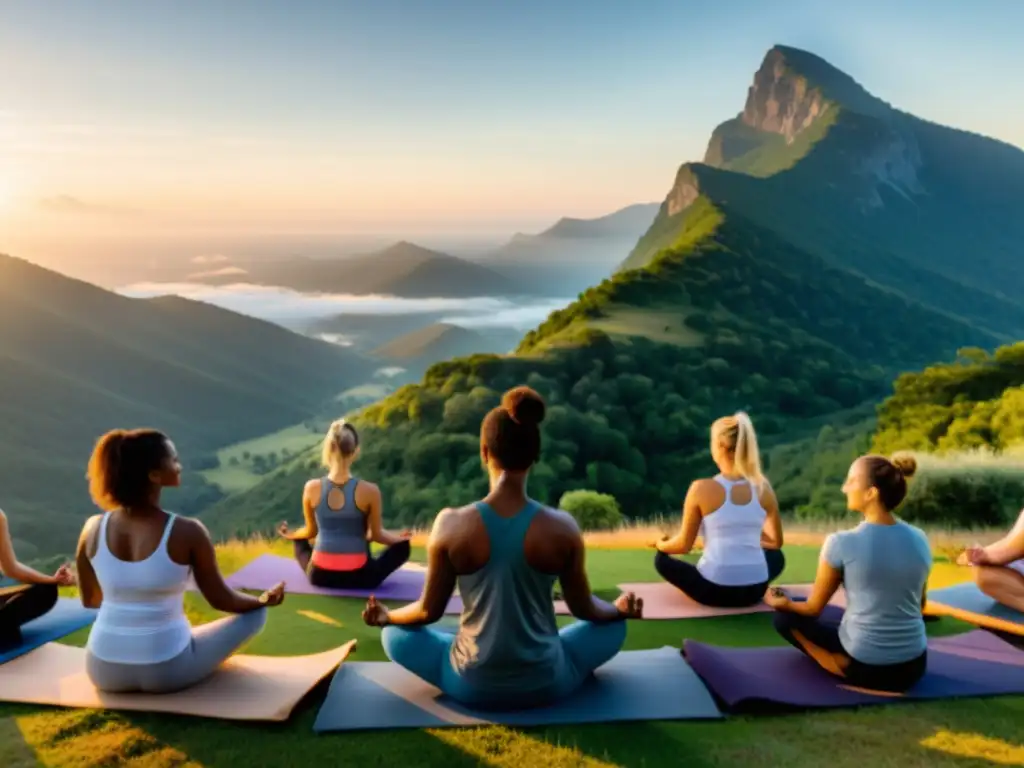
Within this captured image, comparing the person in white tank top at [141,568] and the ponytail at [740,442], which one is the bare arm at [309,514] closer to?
the person in white tank top at [141,568]

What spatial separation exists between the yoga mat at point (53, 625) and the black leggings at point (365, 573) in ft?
5.18

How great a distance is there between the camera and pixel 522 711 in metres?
4.01


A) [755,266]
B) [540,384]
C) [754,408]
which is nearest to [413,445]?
[540,384]

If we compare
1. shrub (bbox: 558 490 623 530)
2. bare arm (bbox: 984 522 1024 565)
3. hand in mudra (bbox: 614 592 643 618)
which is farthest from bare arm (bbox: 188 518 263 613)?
shrub (bbox: 558 490 623 530)

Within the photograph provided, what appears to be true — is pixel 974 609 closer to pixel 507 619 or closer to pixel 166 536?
pixel 507 619

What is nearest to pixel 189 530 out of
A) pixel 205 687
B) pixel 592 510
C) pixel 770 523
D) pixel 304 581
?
pixel 205 687

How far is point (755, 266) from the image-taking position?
67062 mm

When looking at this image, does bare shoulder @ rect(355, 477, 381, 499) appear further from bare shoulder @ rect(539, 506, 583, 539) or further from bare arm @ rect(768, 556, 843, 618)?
bare arm @ rect(768, 556, 843, 618)

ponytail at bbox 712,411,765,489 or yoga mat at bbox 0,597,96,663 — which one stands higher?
ponytail at bbox 712,411,765,489

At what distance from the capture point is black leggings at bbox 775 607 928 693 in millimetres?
4176

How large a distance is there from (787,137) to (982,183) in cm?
2431

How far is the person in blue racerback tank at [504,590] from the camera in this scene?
12.1 feet

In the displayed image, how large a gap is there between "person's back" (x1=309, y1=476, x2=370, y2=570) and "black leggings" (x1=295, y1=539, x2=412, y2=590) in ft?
0.14

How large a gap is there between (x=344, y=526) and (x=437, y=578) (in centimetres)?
270
